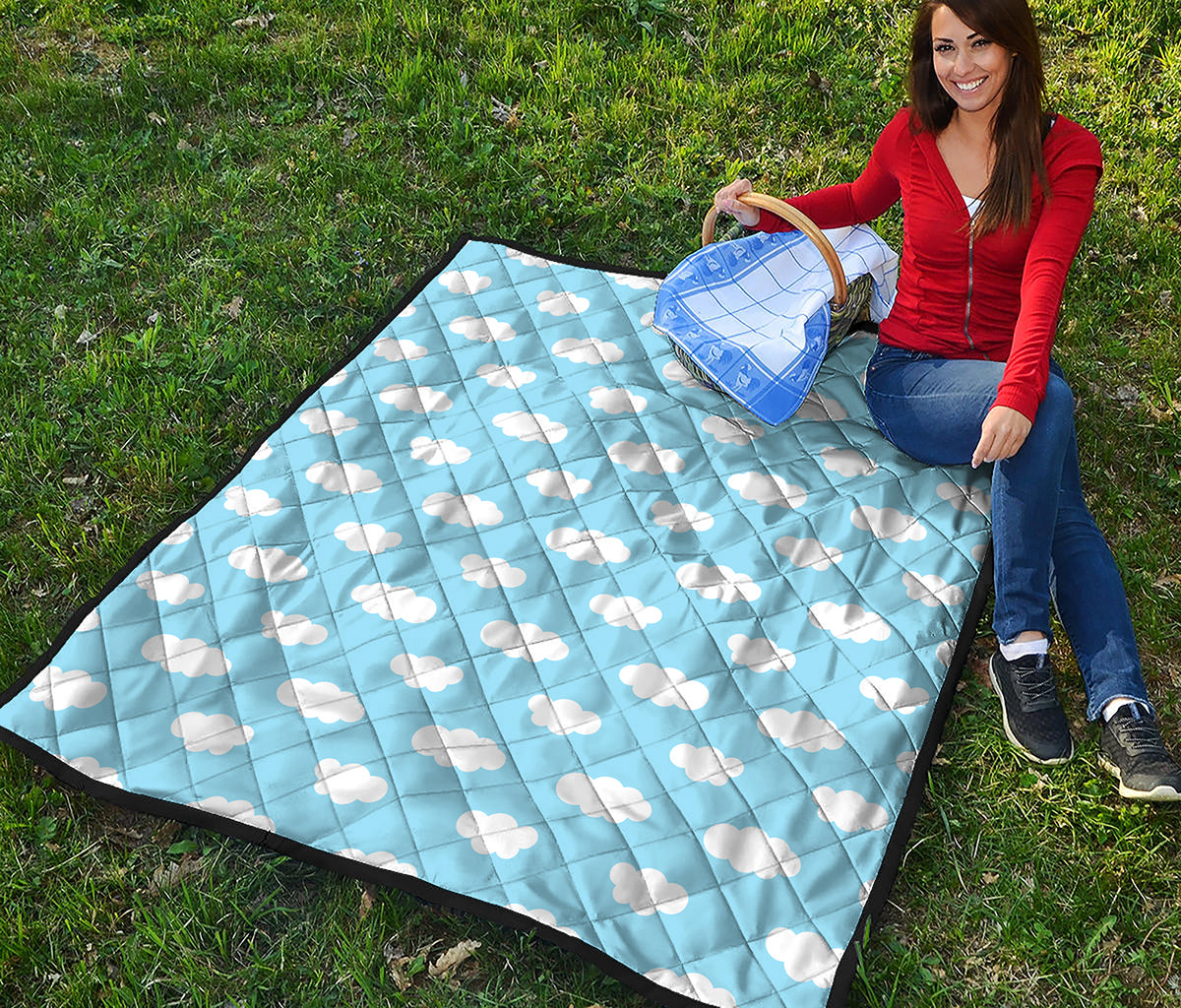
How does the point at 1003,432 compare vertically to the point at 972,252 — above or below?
below

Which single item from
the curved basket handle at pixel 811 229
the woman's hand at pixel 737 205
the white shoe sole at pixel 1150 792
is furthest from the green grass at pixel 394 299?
the curved basket handle at pixel 811 229

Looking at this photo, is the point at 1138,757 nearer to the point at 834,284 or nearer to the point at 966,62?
the point at 834,284

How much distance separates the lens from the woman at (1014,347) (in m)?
2.46

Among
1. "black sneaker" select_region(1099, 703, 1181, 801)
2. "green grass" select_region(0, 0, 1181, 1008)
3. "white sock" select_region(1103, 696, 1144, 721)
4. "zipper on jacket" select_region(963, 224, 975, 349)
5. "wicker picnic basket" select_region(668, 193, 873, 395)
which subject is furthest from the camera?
"wicker picnic basket" select_region(668, 193, 873, 395)

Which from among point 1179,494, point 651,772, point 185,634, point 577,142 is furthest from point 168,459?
point 1179,494

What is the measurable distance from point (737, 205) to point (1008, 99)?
2.47ft

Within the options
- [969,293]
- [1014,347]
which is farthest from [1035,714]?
[969,293]

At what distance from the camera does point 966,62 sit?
2500 mm

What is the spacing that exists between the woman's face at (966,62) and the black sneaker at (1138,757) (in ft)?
4.71

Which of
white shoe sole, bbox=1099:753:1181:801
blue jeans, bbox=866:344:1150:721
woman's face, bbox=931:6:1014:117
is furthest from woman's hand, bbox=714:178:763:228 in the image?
white shoe sole, bbox=1099:753:1181:801

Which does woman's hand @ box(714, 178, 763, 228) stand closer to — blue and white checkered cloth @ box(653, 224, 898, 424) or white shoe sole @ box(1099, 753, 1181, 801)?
blue and white checkered cloth @ box(653, 224, 898, 424)

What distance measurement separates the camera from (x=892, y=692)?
2.51 metres

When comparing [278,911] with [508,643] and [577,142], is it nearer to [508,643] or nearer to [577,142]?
[508,643]

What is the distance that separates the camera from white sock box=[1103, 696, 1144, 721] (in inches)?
96.6
